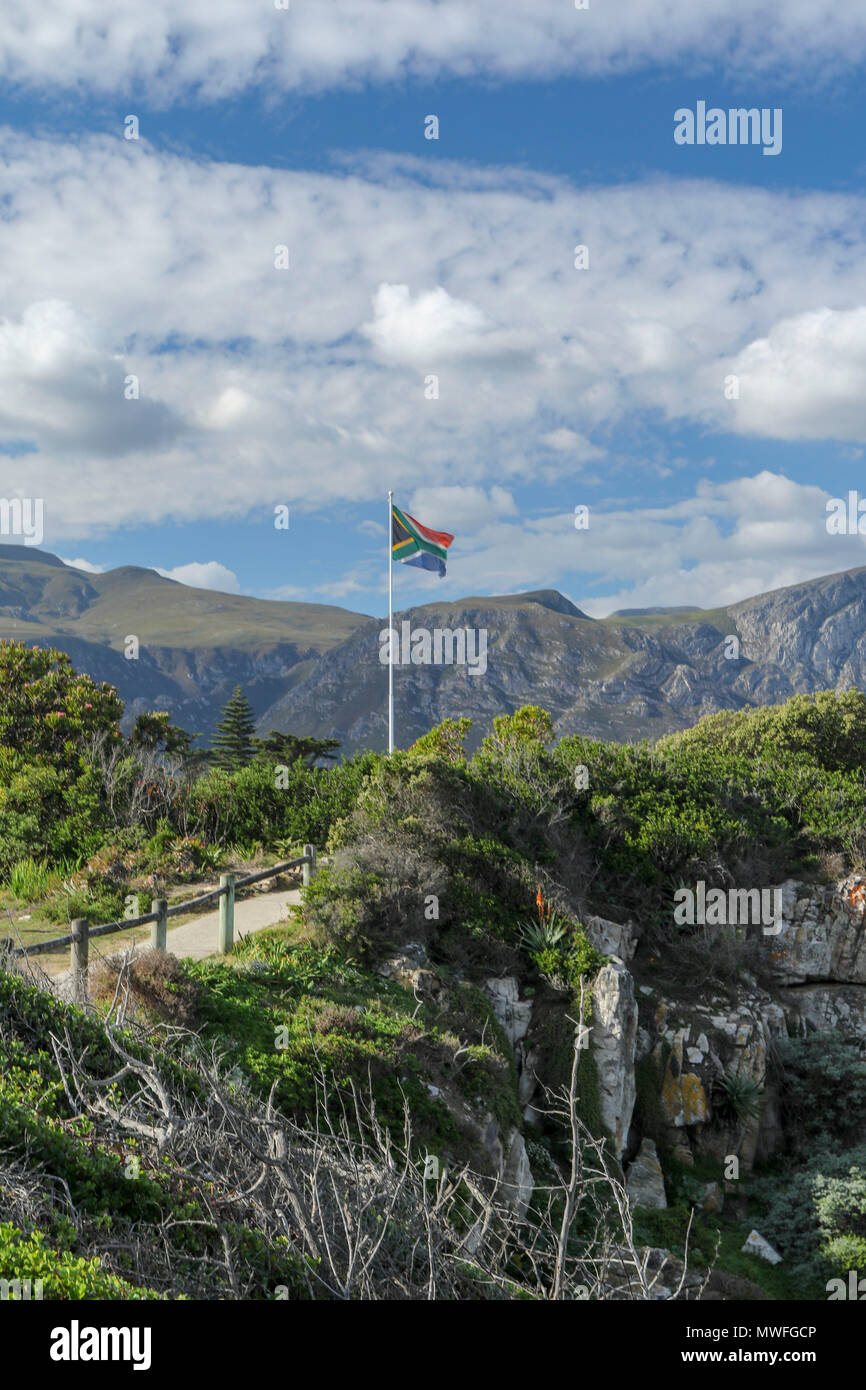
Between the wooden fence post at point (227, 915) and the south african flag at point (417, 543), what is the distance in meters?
14.9

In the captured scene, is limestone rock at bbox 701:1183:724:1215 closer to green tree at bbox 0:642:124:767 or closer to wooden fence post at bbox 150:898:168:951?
wooden fence post at bbox 150:898:168:951

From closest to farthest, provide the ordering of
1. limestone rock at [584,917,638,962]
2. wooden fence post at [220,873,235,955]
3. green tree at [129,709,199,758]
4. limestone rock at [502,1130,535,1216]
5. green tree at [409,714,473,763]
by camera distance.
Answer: limestone rock at [502,1130,535,1216], wooden fence post at [220,873,235,955], limestone rock at [584,917,638,962], green tree at [129,709,199,758], green tree at [409,714,473,763]

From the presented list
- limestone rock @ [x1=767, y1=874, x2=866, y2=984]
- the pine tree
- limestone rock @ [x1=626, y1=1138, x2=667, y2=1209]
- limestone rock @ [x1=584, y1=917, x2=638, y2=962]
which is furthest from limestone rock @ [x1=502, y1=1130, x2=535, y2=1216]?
the pine tree

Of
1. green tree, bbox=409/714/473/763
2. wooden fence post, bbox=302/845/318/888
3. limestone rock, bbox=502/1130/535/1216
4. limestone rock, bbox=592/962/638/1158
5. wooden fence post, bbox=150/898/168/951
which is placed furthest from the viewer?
green tree, bbox=409/714/473/763

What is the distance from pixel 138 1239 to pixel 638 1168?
8735 mm

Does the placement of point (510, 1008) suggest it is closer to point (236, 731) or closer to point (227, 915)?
point (227, 915)

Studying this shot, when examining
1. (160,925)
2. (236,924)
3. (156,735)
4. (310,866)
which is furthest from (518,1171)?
(156,735)

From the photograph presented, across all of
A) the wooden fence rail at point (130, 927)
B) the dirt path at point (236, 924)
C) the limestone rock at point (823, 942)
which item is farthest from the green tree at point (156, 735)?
the limestone rock at point (823, 942)

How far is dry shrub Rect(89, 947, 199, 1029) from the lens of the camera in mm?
7391

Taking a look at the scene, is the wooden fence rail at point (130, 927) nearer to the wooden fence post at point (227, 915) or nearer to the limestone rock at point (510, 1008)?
the wooden fence post at point (227, 915)

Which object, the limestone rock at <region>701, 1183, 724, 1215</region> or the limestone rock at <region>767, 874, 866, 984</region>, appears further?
the limestone rock at <region>767, 874, 866, 984</region>

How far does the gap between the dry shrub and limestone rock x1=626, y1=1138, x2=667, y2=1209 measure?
19.0ft
